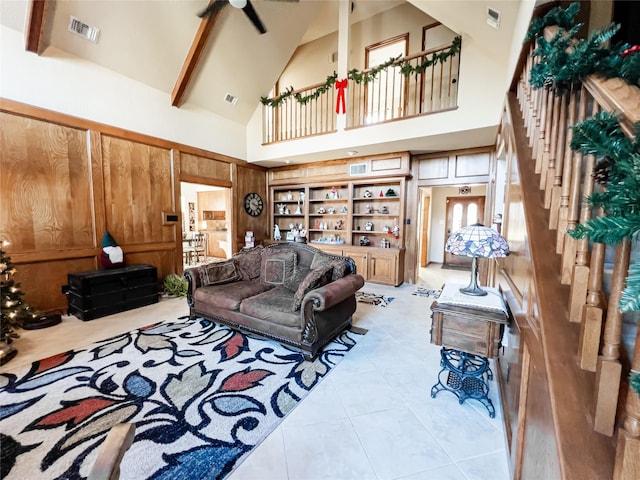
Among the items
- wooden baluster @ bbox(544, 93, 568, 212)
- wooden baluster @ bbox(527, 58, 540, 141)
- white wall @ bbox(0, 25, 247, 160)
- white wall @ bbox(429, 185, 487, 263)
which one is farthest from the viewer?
white wall @ bbox(429, 185, 487, 263)

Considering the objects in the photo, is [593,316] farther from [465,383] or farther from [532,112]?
[465,383]

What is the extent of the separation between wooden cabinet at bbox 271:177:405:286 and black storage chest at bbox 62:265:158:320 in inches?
138

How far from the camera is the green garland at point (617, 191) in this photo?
0.53m

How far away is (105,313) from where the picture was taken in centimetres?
368

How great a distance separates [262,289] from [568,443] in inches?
120

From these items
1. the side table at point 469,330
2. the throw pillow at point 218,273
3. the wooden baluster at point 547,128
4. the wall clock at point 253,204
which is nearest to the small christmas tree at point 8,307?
the throw pillow at point 218,273

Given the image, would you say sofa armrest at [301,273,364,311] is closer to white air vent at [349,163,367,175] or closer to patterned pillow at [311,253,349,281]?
patterned pillow at [311,253,349,281]

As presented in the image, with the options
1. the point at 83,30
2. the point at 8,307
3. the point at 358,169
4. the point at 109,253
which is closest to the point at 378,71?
the point at 358,169

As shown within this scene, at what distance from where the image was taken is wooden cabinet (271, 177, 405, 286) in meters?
5.45

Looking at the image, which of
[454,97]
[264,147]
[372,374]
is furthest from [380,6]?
[372,374]

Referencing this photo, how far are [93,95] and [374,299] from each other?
17.8 feet

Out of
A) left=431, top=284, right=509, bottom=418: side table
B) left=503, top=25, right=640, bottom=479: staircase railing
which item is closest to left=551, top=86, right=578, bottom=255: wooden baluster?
left=503, top=25, right=640, bottom=479: staircase railing

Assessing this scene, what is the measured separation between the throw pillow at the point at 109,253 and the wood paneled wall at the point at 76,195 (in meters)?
0.11

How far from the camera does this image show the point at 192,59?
4504 millimetres
